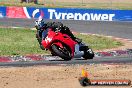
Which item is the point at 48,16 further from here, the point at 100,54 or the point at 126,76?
the point at 126,76

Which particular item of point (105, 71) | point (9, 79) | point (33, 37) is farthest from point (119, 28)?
point (9, 79)

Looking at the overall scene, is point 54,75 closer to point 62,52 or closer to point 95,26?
point 62,52

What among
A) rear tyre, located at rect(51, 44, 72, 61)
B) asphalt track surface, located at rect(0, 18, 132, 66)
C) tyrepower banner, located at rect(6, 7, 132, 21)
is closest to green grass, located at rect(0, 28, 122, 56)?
asphalt track surface, located at rect(0, 18, 132, 66)

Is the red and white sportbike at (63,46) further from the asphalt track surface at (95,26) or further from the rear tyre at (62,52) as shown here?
the asphalt track surface at (95,26)

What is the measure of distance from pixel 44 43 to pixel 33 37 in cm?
1676

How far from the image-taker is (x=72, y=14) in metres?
46.2

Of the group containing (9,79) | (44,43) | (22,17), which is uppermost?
(44,43)

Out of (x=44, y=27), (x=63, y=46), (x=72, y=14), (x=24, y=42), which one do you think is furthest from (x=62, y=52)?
(x=72, y=14)

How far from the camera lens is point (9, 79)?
49.4 feet

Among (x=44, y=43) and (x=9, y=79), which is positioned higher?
(x=44, y=43)

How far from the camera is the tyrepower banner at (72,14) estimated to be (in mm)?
44656

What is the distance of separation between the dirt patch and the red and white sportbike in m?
0.79

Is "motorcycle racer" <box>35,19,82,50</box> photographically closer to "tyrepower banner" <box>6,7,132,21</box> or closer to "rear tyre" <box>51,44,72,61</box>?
"rear tyre" <box>51,44,72,61</box>

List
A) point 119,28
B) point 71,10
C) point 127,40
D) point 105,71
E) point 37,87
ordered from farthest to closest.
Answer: point 71,10 → point 119,28 → point 127,40 → point 105,71 → point 37,87
